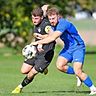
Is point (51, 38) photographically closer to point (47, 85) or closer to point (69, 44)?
point (69, 44)

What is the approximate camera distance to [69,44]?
493 inches

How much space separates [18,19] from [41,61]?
28785mm

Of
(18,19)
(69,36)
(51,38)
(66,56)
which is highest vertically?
(51,38)

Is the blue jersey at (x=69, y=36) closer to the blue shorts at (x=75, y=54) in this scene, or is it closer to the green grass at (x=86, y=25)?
the blue shorts at (x=75, y=54)

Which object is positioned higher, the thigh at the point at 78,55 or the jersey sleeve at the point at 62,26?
the jersey sleeve at the point at 62,26

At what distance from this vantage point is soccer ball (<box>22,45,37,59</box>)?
12230 mm

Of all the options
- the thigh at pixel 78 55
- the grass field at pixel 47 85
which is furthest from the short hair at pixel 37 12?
the grass field at pixel 47 85

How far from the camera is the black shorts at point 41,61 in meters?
12.8

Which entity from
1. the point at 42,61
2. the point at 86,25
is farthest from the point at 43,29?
the point at 86,25

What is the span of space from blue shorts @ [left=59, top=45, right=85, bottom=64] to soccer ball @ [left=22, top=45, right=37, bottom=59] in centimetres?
70

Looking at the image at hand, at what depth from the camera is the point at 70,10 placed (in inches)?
1781

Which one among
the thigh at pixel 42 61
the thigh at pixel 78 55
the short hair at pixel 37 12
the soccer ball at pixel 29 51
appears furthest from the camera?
the thigh at pixel 42 61

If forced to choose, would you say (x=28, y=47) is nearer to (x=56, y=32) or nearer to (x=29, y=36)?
(x=56, y=32)

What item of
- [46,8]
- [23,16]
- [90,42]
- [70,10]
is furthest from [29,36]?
[46,8]
